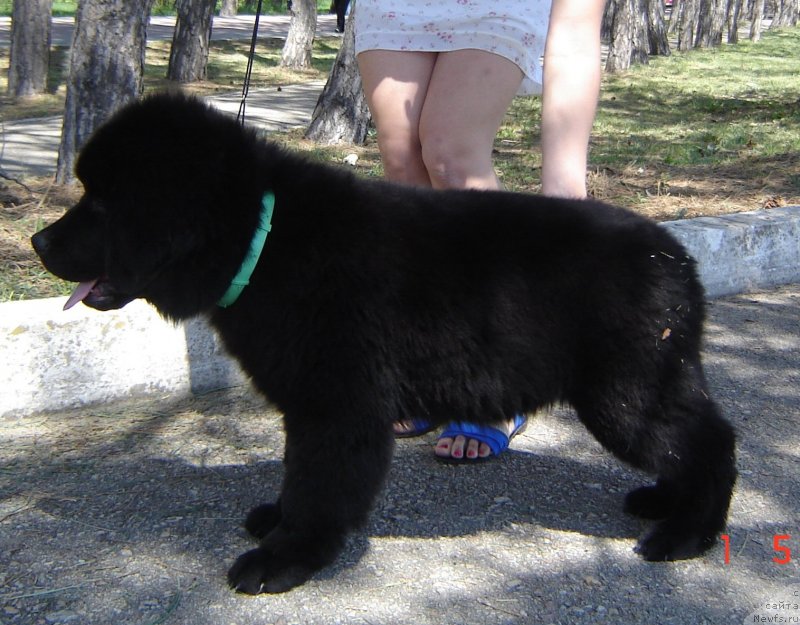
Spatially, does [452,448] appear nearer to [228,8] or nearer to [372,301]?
[372,301]

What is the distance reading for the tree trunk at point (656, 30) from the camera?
28.4 meters

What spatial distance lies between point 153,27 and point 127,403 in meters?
26.1

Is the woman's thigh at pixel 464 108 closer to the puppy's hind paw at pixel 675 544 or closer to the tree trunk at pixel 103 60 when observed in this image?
the puppy's hind paw at pixel 675 544

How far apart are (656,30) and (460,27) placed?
28.2 meters

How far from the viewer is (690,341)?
274 centimetres

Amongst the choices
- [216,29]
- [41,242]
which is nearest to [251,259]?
[41,242]

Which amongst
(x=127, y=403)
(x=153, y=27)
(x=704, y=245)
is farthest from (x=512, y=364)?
(x=153, y=27)

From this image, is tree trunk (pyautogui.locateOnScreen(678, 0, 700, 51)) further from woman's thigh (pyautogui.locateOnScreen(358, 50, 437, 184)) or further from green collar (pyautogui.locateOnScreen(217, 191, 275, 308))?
green collar (pyautogui.locateOnScreen(217, 191, 275, 308))

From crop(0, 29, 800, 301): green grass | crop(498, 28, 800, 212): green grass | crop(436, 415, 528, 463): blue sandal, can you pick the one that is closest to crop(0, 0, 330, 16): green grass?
crop(0, 29, 800, 301): green grass

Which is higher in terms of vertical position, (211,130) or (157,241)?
(211,130)

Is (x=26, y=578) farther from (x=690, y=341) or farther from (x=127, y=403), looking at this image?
(x=690, y=341)

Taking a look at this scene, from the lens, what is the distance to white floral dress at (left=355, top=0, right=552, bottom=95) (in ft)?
10.9

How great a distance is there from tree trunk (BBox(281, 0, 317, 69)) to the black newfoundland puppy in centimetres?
1668

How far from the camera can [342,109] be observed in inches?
360
